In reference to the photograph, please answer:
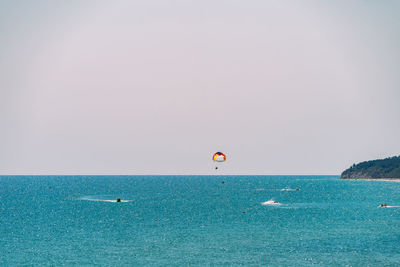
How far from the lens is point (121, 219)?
129 meters

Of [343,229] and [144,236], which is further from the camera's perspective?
[343,229]

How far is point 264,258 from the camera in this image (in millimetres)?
79188

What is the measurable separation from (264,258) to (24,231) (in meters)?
53.7

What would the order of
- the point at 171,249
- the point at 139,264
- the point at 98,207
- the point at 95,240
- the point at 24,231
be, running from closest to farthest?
the point at 139,264 → the point at 171,249 → the point at 95,240 → the point at 24,231 → the point at 98,207

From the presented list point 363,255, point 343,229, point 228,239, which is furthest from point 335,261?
point 343,229

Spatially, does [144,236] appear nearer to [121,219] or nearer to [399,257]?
[121,219]

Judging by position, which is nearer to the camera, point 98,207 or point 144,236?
point 144,236

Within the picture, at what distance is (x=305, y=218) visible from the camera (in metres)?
131

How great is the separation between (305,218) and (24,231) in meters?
67.7

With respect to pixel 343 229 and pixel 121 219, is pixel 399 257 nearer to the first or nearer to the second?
pixel 343 229

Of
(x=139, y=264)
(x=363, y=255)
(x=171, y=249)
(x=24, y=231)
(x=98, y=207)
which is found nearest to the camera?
(x=139, y=264)

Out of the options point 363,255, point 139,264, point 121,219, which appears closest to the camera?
point 139,264

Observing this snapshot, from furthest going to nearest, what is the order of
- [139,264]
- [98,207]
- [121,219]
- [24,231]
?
[98,207]
[121,219]
[24,231]
[139,264]

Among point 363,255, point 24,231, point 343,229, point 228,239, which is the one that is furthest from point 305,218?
point 24,231
